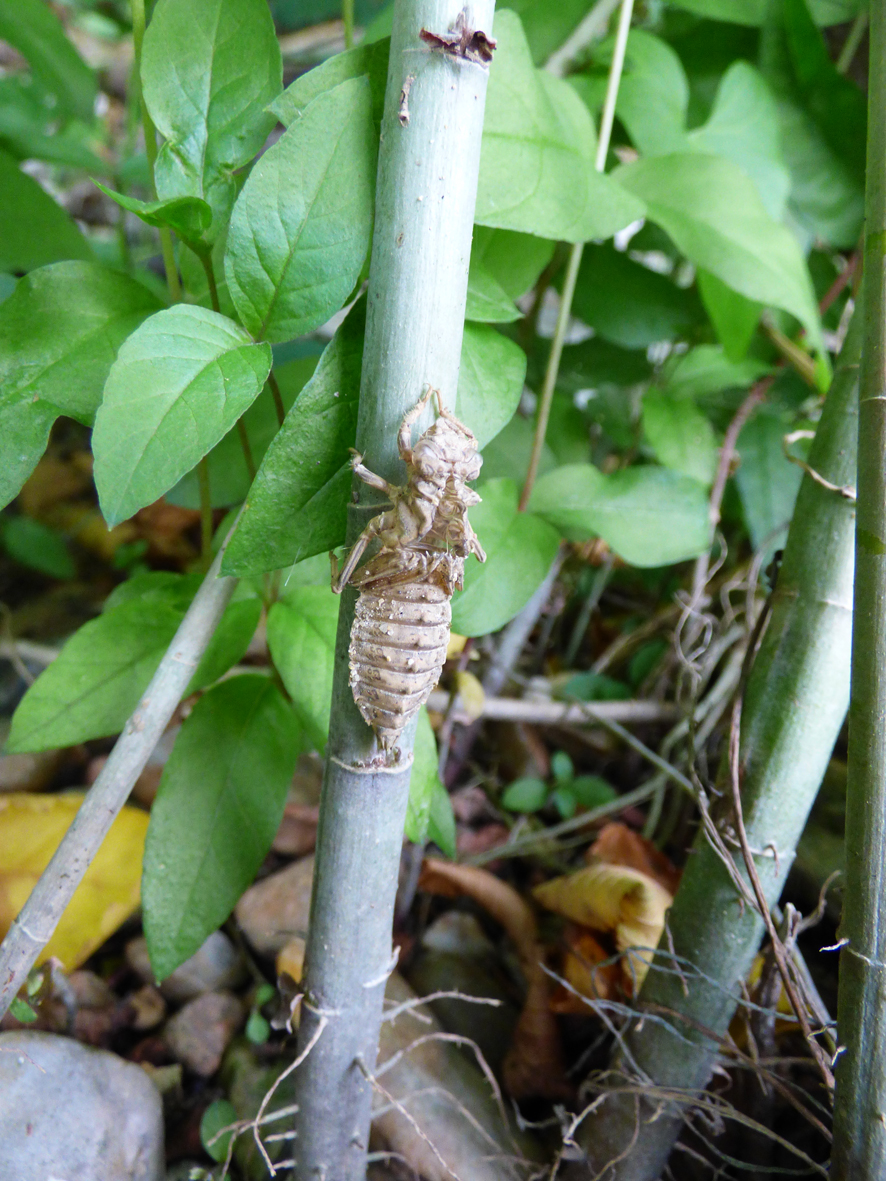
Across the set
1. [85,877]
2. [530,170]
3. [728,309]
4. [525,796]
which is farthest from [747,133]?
[85,877]

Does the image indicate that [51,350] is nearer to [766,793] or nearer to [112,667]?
[112,667]

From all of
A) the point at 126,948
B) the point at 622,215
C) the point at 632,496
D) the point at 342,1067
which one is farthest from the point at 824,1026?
the point at 126,948

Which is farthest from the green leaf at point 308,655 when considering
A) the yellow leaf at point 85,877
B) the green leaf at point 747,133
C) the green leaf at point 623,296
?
the green leaf at point 747,133

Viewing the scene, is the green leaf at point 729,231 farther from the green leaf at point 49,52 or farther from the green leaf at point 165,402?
the green leaf at point 49,52

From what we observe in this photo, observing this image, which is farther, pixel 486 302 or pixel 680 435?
pixel 680 435

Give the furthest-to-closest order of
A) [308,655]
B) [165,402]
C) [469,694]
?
[469,694]
[308,655]
[165,402]

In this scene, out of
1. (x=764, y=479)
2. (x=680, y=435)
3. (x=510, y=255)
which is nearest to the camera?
(x=510, y=255)

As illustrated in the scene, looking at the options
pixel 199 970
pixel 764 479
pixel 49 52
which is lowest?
pixel 199 970
